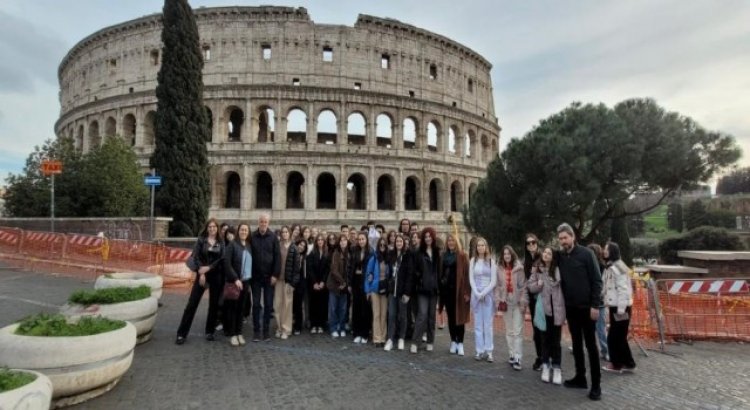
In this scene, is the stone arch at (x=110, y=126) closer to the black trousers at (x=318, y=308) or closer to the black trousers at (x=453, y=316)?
the black trousers at (x=318, y=308)

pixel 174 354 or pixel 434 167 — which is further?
pixel 434 167

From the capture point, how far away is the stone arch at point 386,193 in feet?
95.8

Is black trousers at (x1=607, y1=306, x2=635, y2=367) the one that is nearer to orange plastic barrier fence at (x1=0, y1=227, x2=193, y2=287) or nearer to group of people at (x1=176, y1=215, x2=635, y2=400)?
group of people at (x1=176, y1=215, x2=635, y2=400)

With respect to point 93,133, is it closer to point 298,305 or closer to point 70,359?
point 298,305

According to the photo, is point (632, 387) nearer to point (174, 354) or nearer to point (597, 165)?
point (174, 354)

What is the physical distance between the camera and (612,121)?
18.1 metres

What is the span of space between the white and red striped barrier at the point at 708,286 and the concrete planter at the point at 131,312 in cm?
1003

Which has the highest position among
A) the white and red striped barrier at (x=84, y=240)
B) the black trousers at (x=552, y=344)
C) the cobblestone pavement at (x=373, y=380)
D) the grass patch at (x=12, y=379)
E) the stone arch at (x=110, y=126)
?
the stone arch at (x=110, y=126)

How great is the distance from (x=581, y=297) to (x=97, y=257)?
46.0 feet

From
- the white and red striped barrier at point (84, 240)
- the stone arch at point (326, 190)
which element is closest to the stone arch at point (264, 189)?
the stone arch at point (326, 190)

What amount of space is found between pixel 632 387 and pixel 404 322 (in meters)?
3.14

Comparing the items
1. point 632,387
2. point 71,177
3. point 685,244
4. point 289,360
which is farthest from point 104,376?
point 685,244

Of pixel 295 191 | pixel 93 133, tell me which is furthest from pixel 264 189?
pixel 93 133

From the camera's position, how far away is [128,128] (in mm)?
28906
